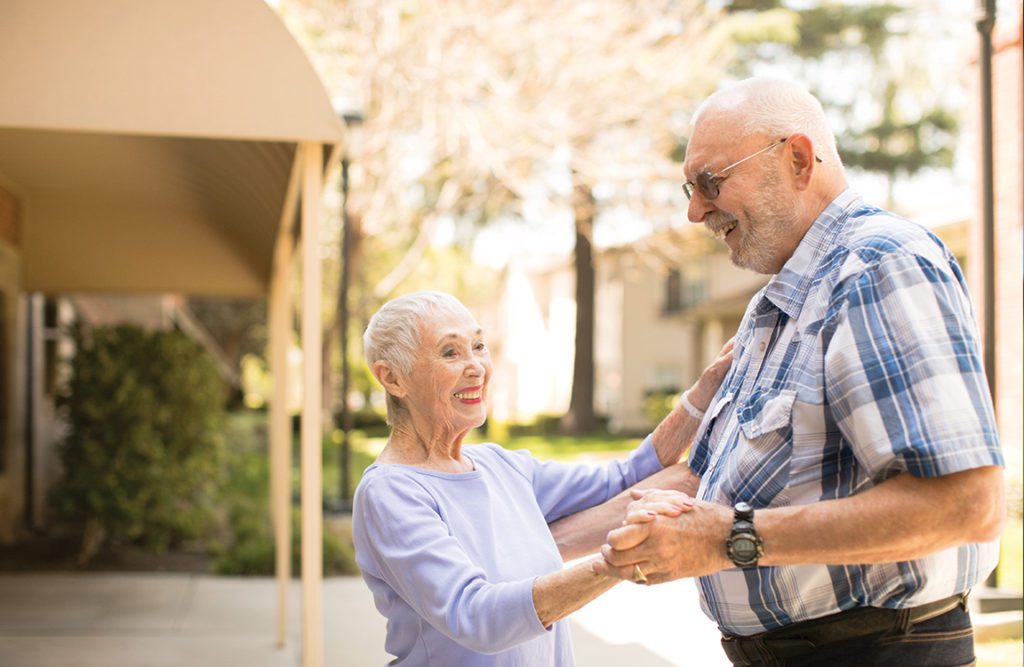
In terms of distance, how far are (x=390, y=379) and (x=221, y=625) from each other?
19.7 ft

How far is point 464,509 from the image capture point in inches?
102

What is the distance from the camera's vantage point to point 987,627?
6.58m

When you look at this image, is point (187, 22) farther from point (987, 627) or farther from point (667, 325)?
point (667, 325)

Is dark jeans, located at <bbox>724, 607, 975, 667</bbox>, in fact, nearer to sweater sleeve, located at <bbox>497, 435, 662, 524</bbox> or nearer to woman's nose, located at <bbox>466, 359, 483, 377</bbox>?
sweater sleeve, located at <bbox>497, 435, 662, 524</bbox>

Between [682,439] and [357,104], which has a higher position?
[357,104]

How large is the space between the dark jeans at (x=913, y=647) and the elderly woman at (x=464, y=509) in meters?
0.49

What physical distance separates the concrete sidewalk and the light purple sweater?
444cm

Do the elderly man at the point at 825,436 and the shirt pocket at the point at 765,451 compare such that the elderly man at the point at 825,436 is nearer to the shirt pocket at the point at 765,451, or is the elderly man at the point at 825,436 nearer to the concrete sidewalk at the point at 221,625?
the shirt pocket at the point at 765,451

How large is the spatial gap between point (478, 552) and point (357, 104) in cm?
1578

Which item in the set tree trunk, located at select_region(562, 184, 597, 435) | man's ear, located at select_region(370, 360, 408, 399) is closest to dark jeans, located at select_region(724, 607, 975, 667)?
man's ear, located at select_region(370, 360, 408, 399)

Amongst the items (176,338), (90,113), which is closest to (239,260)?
(176,338)

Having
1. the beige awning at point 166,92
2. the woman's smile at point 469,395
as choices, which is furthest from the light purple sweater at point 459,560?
the beige awning at point 166,92

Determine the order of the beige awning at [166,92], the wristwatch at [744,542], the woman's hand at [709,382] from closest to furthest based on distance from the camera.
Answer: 1. the wristwatch at [744,542]
2. the woman's hand at [709,382]
3. the beige awning at [166,92]

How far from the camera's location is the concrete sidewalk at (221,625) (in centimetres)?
707
